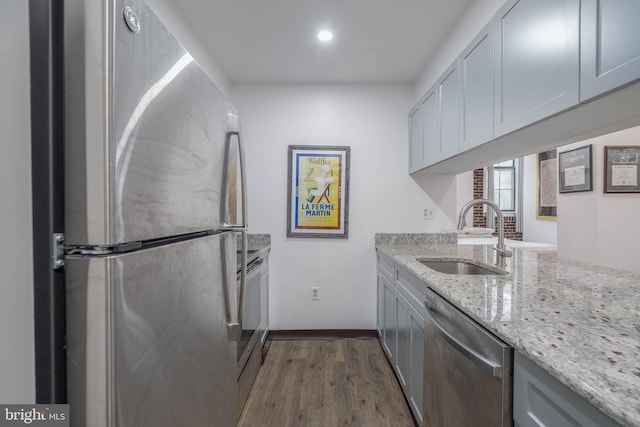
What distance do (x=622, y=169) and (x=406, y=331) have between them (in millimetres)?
2265

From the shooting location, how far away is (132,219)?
59 centimetres

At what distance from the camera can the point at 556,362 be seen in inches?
23.8

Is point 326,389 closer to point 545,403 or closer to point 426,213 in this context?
point 545,403

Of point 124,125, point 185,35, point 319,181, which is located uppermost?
point 185,35

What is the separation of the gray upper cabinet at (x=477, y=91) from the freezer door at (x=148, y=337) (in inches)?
58.4

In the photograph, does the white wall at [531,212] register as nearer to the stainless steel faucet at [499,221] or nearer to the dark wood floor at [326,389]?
the stainless steel faucet at [499,221]

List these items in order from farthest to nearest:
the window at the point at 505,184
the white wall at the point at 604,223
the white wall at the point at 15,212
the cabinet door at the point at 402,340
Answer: the window at the point at 505,184
the white wall at the point at 604,223
the cabinet door at the point at 402,340
the white wall at the point at 15,212

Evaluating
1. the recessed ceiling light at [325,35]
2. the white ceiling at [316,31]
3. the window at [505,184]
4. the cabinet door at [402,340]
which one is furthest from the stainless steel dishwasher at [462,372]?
the window at [505,184]

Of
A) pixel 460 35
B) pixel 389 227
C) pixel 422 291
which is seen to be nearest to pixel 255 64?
pixel 460 35

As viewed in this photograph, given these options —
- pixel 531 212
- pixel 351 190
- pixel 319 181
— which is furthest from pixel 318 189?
pixel 531 212

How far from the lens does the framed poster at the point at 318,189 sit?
281cm

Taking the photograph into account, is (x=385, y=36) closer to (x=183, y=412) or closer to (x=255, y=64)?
(x=255, y=64)

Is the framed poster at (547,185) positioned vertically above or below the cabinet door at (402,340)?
above

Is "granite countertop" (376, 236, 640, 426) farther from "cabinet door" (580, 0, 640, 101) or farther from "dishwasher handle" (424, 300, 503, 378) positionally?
"cabinet door" (580, 0, 640, 101)
